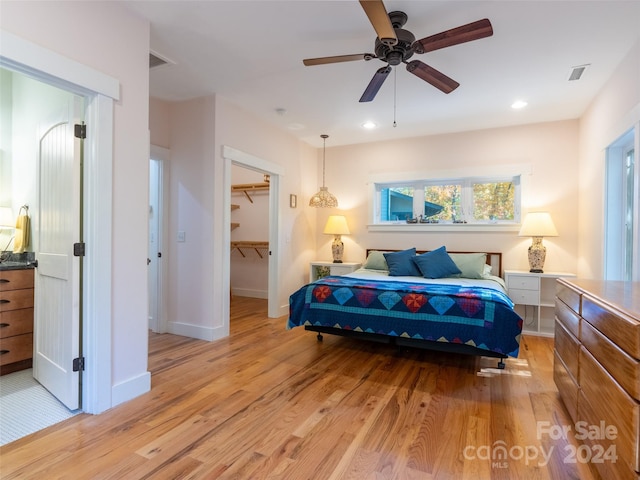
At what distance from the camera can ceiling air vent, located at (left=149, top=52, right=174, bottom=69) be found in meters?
2.83

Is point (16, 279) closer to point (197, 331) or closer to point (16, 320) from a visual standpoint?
point (16, 320)

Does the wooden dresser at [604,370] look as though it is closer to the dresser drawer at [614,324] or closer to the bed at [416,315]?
the dresser drawer at [614,324]

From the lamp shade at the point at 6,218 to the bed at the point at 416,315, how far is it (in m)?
2.67

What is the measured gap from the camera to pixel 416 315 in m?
2.90

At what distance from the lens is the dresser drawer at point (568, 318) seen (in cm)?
194

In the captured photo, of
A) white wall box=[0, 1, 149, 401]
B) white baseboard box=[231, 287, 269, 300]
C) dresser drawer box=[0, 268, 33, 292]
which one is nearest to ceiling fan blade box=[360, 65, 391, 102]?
white wall box=[0, 1, 149, 401]

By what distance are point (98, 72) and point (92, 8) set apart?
0.38 metres

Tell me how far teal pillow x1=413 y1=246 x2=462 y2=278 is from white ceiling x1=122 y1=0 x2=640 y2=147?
171 cm

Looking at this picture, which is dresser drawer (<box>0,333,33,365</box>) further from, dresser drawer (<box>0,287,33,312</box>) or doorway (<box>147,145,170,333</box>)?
doorway (<box>147,145,170,333</box>)

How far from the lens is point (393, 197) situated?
17.3ft

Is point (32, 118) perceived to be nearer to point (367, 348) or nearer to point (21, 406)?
point (21, 406)

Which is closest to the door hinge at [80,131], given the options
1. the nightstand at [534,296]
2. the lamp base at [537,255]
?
the nightstand at [534,296]

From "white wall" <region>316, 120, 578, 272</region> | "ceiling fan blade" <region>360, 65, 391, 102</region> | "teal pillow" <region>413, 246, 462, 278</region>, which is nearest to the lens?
"ceiling fan blade" <region>360, 65, 391, 102</region>

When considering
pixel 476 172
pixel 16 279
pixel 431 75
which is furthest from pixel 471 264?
pixel 16 279
